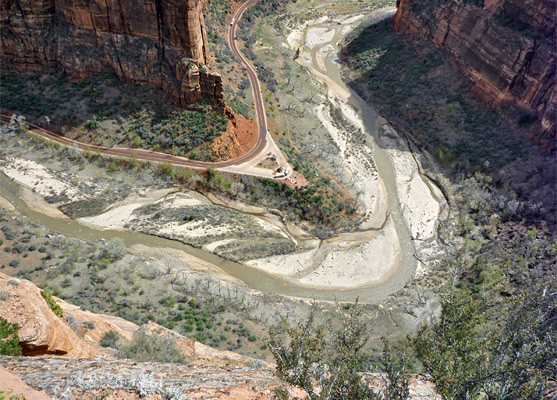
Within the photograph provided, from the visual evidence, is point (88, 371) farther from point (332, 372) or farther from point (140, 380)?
point (332, 372)

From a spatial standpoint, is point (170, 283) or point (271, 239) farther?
point (271, 239)

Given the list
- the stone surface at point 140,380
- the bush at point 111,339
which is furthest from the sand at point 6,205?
the stone surface at point 140,380

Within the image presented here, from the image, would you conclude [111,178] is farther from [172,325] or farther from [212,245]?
[172,325]

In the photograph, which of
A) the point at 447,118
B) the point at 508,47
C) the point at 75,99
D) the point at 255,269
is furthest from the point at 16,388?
the point at 508,47

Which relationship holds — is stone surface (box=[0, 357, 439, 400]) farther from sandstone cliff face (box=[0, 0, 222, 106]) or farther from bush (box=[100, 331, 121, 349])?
sandstone cliff face (box=[0, 0, 222, 106])

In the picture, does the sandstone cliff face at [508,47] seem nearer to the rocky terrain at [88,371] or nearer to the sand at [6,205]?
the rocky terrain at [88,371]

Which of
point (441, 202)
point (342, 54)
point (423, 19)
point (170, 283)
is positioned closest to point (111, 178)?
point (170, 283)
